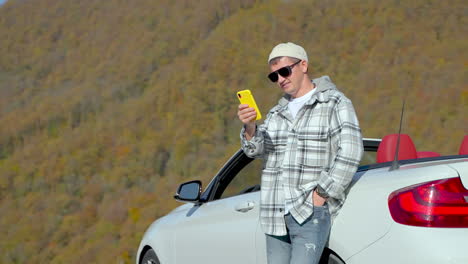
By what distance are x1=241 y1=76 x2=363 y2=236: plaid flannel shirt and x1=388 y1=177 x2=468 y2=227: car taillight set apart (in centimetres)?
29

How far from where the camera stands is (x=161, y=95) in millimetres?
27969

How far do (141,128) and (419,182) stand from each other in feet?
80.5

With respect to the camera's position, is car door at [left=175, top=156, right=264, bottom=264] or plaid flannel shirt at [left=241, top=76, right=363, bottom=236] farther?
car door at [left=175, top=156, right=264, bottom=264]

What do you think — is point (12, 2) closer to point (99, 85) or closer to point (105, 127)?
point (99, 85)

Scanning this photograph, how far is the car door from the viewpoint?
144 inches

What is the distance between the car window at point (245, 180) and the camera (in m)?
4.41

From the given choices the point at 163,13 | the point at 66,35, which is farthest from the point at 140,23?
the point at 66,35

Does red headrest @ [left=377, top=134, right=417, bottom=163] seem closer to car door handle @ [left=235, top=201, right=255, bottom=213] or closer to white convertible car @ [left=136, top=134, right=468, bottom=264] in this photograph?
white convertible car @ [left=136, top=134, right=468, bottom=264]

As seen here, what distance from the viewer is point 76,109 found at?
99.0 feet

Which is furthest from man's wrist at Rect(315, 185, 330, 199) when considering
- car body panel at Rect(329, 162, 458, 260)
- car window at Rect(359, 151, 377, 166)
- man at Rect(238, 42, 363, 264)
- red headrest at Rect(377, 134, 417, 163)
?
car window at Rect(359, 151, 377, 166)

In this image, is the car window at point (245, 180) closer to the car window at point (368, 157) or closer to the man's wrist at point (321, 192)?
the car window at point (368, 157)

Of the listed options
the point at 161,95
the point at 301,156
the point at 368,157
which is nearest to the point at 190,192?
the point at 368,157

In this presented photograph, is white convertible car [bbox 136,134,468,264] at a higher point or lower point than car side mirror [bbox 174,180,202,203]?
higher

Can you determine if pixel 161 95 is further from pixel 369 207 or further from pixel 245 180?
pixel 369 207
